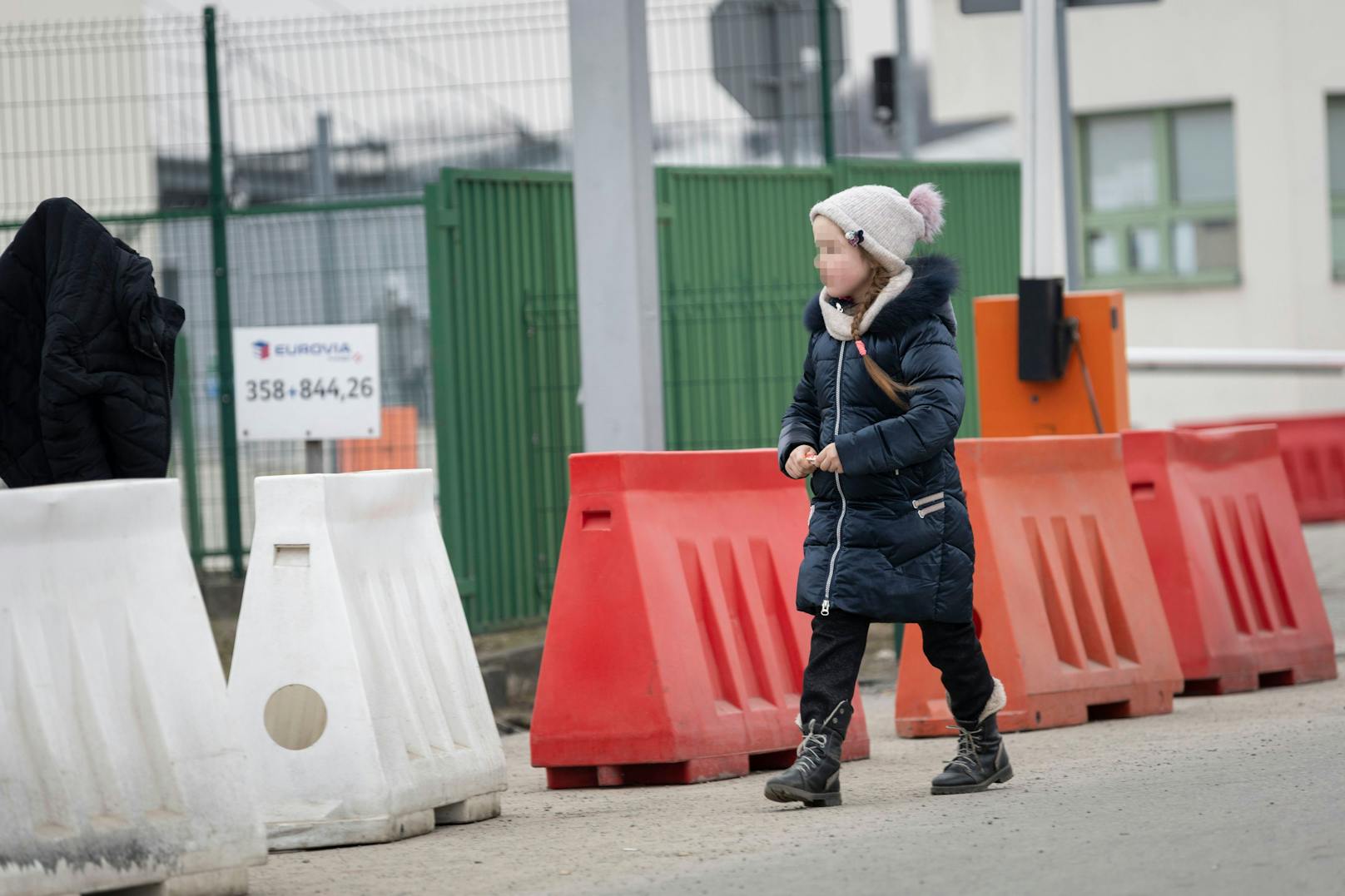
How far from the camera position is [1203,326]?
2445 cm

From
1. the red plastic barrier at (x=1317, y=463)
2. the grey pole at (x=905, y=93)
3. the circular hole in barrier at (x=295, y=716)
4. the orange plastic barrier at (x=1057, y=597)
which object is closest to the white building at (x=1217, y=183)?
the grey pole at (x=905, y=93)

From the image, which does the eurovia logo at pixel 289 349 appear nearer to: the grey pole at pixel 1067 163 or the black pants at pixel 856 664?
the grey pole at pixel 1067 163

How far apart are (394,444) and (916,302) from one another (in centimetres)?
560

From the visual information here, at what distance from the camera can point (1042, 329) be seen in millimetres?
9312

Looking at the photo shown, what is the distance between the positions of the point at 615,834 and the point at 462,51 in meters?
6.38

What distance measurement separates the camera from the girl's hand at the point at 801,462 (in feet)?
19.6

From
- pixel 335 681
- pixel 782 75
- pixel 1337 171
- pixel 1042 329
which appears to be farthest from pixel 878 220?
pixel 1337 171

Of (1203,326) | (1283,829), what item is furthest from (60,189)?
(1203,326)

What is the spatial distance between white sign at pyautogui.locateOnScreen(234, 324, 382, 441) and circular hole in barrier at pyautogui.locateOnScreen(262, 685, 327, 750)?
391 cm

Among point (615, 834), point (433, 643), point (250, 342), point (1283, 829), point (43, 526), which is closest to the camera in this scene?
point (43, 526)

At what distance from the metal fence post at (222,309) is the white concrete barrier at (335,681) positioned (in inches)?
220

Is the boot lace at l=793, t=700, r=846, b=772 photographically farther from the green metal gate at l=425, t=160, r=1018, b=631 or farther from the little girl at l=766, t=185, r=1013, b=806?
the green metal gate at l=425, t=160, r=1018, b=631

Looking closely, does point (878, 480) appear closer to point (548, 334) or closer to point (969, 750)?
point (969, 750)

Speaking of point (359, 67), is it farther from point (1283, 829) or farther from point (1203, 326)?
point (1203, 326)
